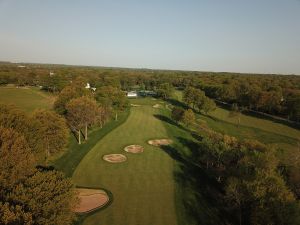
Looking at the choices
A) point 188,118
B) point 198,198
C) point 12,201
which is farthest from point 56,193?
point 188,118

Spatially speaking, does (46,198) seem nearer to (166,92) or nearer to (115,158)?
(115,158)

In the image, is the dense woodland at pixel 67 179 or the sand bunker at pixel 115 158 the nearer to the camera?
the dense woodland at pixel 67 179

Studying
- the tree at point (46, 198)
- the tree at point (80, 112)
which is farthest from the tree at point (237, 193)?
the tree at point (80, 112)

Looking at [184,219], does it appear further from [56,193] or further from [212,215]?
[56,193]

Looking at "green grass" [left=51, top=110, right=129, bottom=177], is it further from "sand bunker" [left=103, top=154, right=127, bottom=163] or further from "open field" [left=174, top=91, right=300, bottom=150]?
"open field" [left=174, top=91, right=300, bottom=150]

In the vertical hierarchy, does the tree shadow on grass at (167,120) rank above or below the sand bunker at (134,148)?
above

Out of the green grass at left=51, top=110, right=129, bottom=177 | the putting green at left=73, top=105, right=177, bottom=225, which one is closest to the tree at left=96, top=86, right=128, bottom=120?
→ the green grass at left=51, top=110, right=129, bottom=177

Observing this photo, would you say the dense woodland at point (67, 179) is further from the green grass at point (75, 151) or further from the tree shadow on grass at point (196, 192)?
the green grass at point (75, 151)
